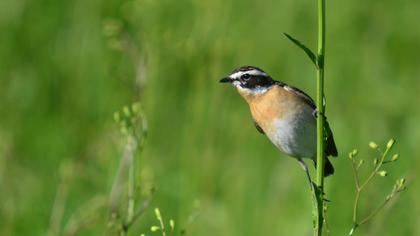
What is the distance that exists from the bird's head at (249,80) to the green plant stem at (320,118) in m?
1.33

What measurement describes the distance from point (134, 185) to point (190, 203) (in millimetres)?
2082

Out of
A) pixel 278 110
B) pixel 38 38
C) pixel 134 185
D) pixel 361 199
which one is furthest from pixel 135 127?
pixel 38 38

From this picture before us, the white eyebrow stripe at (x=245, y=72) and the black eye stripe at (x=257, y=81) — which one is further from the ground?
the white eyebrow stripe at (x=245, y=72)

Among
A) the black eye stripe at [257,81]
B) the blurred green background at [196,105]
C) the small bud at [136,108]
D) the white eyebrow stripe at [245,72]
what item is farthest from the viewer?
the blurred green background at [196,105]

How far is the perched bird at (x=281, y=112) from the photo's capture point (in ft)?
16.2

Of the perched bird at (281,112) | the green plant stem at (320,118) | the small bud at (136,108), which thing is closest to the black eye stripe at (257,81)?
the perched bird at (281,112)

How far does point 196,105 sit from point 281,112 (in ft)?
6.01

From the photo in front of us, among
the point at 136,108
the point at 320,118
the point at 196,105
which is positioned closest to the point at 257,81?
the point at 136,108

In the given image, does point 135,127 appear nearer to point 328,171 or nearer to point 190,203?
point 328,171

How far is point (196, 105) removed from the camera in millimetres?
6891

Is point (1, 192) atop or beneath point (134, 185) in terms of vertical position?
beneath

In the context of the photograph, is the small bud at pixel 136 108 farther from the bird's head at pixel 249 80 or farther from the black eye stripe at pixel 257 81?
the black eye stripe at pixel 257 81

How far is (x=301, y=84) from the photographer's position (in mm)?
9750

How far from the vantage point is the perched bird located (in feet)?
16.2
